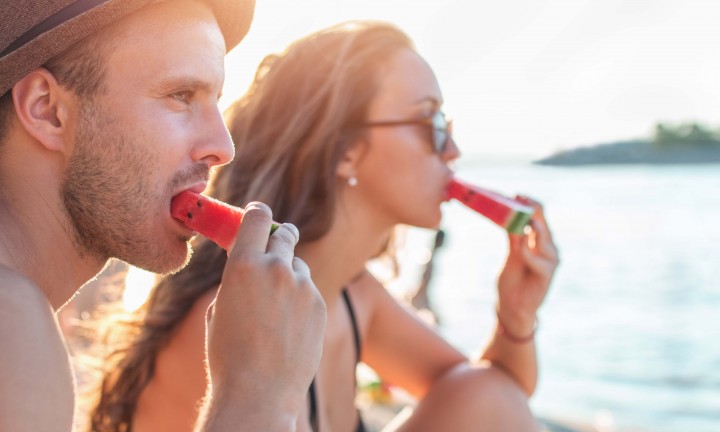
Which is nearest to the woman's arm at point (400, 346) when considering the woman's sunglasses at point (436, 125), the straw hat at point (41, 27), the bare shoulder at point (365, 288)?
the bare shoulder at point (365, 288)

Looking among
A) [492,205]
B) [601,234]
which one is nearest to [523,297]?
[492,205]

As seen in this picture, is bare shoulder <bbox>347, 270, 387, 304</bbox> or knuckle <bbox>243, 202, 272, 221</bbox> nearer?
knuckle <bbox>243, 202, 272, 221</bbox>

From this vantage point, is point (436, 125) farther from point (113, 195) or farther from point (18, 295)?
point (18, 295)

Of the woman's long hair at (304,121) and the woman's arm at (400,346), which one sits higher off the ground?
the woman's long hair at (304,121)

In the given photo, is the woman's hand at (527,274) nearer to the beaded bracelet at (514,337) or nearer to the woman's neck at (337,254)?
the beaded bracelet at (514,337)

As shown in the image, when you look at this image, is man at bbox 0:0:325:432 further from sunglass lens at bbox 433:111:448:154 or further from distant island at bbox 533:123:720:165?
distant island at bbox 533:123:720:165

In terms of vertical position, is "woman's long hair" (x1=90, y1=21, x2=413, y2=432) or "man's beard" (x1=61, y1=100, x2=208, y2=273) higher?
"man's beard" (x1=61, y1=100, x2=208, y2=273)

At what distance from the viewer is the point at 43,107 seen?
2.19 metres

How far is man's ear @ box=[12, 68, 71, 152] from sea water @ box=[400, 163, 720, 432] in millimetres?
2440

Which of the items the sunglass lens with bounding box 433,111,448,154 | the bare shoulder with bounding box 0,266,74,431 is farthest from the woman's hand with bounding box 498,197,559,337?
the bare shoulder with bounding box 0,266,74,431

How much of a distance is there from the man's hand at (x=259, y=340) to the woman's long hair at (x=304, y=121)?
5.61 ft

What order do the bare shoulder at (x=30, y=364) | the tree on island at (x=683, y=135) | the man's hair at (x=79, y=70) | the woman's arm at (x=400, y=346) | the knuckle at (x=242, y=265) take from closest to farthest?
1. the bare shoulder at (x=30, y=364)
2. the knuckle at (x=242, y=265)
3. the man's hair at (x=79, y=70)
4. the woman's arm at (x=400, y=346)
5. the tree on island at (x=683, y=135)

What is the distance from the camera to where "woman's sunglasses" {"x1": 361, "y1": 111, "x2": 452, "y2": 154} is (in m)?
4.07

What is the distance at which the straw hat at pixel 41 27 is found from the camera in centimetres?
205
